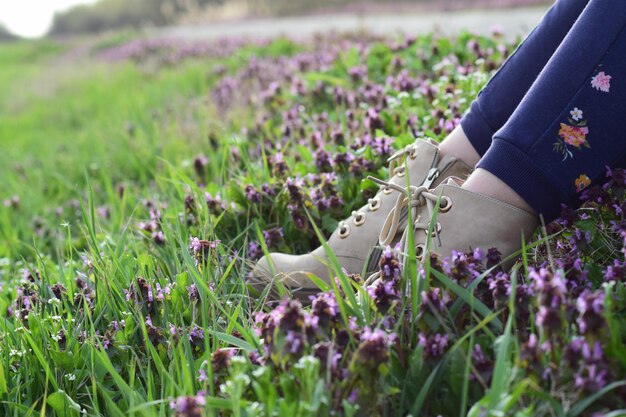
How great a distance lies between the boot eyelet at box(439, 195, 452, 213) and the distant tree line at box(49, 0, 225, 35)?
119ft

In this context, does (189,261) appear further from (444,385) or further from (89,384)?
(444,385)

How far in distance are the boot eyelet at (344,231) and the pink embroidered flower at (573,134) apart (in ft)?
2.64

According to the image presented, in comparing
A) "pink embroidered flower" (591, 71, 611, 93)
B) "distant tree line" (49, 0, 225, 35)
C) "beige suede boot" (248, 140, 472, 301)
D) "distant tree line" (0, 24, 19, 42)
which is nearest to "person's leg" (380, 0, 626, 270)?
"pink embroidered flower" (591, 71, 611, 93)

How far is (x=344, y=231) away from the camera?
250 centimetres

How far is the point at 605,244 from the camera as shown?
6.75 feet

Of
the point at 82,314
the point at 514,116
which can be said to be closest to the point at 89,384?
the point at 82,314

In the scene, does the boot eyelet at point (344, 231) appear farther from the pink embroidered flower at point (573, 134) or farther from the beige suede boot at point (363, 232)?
the pink embroidered flower at point (573, 134)

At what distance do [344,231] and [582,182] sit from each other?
0.83m

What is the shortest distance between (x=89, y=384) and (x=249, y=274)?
67cm

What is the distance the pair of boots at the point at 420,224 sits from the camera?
2055mm

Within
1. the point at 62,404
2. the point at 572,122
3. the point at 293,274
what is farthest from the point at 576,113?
the point at 62,404

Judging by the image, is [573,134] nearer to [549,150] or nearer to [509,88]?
[549,150]

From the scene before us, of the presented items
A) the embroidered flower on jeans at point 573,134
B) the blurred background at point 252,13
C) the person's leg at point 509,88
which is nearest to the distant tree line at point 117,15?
the blurred background at point 252,13

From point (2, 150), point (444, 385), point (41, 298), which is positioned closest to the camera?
point (444, 385)
